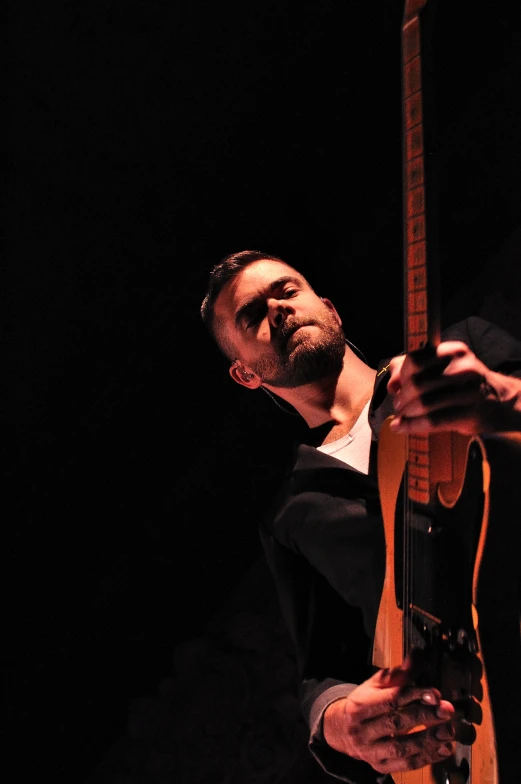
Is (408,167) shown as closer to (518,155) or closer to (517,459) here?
(517,459)

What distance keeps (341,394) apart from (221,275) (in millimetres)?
451

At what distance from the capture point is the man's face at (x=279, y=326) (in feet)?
5.18

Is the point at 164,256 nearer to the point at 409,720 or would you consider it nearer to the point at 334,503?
the point at 334,503

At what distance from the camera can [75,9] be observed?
1710 millimetres

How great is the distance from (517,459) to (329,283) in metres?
1.07

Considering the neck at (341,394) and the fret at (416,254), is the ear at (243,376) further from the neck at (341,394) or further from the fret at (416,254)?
the fret at (416,254)

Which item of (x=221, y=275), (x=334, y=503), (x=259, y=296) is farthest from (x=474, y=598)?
(x=221, y=275)

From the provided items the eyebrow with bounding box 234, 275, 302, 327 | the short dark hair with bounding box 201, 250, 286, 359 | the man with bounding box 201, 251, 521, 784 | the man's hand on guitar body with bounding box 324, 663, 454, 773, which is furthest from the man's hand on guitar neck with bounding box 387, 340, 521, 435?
the short dark hair with bounding box 201, 250, 286, 359

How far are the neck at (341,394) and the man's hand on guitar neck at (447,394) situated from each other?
29.6 inches

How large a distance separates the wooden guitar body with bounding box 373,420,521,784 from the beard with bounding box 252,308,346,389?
67 cm

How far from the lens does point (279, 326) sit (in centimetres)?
160

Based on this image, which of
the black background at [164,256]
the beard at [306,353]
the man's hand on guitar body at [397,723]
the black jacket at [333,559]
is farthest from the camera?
the black background at [164,256]

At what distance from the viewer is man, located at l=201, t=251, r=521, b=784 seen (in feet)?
3.23

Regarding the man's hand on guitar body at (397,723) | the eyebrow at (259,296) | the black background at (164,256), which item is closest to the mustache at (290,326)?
the eyebrow at (259,296)
